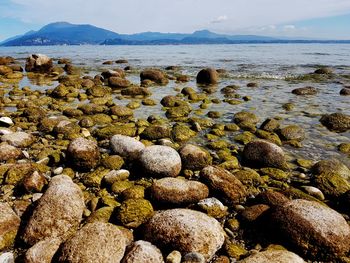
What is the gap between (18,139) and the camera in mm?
8523

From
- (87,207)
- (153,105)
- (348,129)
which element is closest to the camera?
(87,207)

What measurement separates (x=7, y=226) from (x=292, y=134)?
26.5ft

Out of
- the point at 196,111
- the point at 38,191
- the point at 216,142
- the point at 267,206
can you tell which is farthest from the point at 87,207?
the point at 196,111

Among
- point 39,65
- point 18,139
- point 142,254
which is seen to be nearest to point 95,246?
point 142,254

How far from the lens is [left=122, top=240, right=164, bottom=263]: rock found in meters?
3.88

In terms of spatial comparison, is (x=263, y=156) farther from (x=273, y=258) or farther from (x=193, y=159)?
(x=273, y=258)

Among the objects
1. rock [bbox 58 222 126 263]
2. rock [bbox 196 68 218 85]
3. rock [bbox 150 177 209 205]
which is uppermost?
rock [bbox 58 222 126 263]

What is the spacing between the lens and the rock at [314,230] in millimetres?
4410

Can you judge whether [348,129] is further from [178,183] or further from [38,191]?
[38,191]

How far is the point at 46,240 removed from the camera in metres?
4.29

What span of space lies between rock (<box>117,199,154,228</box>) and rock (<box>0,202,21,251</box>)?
157 centimetres

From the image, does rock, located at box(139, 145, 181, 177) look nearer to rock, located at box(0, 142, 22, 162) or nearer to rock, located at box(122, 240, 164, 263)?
rock, located at box(122, 240, 164, 263)

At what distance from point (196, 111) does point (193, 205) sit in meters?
7.87

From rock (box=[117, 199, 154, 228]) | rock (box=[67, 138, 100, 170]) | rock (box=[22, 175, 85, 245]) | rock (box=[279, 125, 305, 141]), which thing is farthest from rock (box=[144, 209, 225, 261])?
rock (box=[279, 125, 305, 141])
